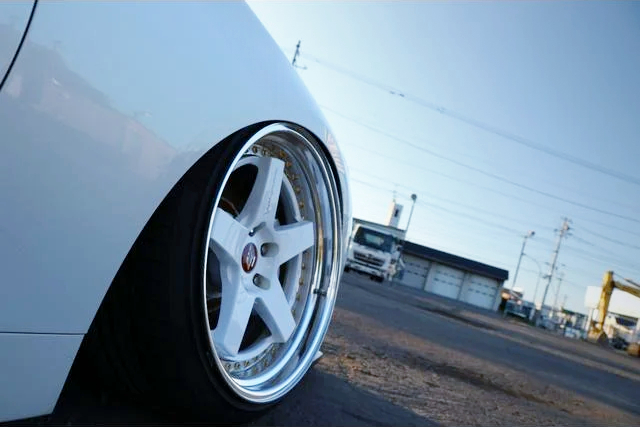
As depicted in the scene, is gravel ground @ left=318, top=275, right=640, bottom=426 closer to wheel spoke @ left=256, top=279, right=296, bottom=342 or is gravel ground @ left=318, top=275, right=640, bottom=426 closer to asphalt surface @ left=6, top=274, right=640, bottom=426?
asphalt surface @ left=6, top=274, right=640, bottom=426

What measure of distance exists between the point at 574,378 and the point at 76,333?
Answer: 21.1 ft

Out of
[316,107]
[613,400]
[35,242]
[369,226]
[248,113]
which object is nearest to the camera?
[35,242]

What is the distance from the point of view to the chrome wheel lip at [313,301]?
1.85m

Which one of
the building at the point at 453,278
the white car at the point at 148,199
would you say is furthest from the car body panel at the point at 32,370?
the building at the point at 453,278

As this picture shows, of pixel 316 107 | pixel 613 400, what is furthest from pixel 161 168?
pixel 613 400

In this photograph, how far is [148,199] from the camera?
1.23m

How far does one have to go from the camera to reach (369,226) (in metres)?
24.2

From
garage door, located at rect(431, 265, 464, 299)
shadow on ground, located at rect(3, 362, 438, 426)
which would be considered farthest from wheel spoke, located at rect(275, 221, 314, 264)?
garage door, located at rect(431, 265, 464, 299)

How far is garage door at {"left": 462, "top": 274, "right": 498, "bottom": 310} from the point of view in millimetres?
57219

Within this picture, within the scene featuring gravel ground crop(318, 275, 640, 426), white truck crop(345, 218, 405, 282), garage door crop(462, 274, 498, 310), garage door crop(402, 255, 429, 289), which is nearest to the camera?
gravel ground crop(318, 275, 640, 426)

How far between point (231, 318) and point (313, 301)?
649 millimetres

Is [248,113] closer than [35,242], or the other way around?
[35,242]

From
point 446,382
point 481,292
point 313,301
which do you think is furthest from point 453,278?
point 313,301

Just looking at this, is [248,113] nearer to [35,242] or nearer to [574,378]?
[35,242]
